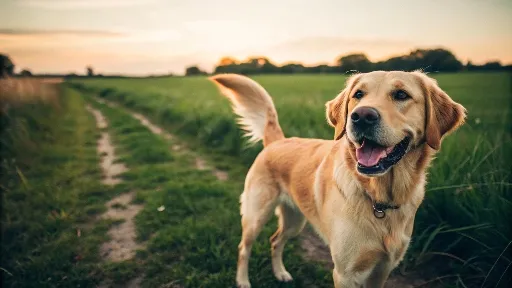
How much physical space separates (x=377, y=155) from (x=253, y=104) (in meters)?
1.82

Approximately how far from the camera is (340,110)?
2.46 metres

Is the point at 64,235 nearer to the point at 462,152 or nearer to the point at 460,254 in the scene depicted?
the point at 460,254

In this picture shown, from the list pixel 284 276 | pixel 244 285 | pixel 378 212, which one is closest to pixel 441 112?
pixel 378 212

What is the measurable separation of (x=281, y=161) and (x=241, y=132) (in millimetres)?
4292

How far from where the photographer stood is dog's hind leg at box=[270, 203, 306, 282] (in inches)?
127

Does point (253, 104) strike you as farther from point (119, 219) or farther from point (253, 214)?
point (119, 219)

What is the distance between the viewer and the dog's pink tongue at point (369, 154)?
197cm

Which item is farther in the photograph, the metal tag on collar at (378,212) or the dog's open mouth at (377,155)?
the metal tag on collar at (378,212)

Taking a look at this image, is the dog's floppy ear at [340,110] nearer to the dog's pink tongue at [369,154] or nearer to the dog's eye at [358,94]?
the dog's eye at [358,94]

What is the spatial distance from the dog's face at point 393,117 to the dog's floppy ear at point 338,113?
138mm

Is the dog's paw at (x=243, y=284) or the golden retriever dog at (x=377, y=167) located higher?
the golden retriever dog at (x=377, y=167)

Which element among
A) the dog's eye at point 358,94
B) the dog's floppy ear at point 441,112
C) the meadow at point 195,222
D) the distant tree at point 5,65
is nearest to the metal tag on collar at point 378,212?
the dog's floppy ear at point 441,112

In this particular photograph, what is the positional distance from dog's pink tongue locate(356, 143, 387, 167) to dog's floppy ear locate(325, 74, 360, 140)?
0.31m

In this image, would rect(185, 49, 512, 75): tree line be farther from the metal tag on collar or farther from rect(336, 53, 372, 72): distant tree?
the metal tag on collar
